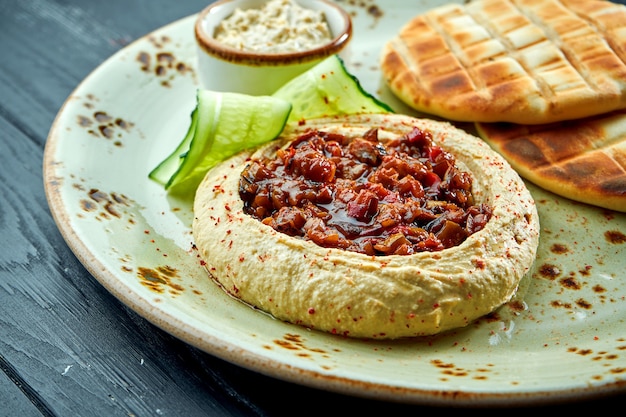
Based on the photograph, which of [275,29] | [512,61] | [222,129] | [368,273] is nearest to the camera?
[368,273]

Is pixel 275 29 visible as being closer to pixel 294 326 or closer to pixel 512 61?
pixel 512 61

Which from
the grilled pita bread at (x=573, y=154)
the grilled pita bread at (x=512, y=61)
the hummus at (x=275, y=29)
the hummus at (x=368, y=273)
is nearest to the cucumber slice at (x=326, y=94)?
the hummus at (x=275, y=29)

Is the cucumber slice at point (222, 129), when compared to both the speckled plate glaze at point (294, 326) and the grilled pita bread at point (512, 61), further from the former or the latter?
the grilled pita bread at point (512, 61)

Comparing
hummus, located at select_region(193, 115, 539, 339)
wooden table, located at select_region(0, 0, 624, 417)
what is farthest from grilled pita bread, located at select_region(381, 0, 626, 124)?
wooden table, located at select_region(0, 0, 624, 417)

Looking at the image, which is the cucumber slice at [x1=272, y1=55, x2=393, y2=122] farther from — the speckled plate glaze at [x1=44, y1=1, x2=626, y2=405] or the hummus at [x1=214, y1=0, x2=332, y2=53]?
the speckled plate glaze at [x1=44, y1=1, x2=626, y2=405]

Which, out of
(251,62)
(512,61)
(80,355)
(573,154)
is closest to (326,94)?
(251,62)

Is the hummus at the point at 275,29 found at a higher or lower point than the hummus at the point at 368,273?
higher
